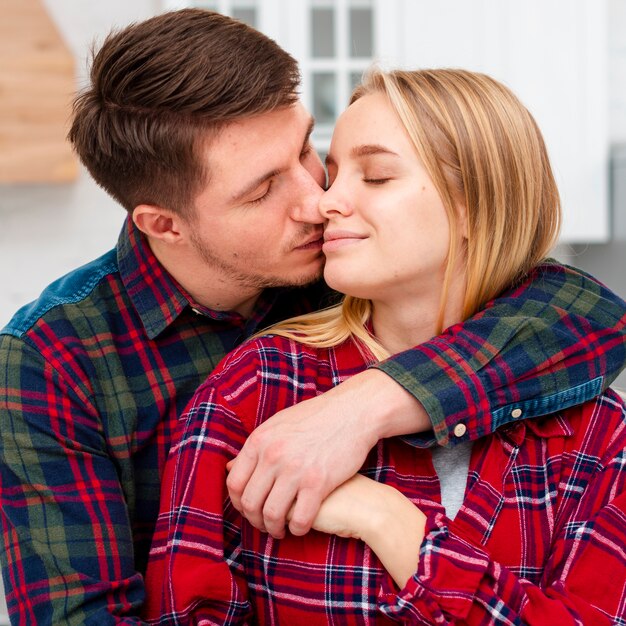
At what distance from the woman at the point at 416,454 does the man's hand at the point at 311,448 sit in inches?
1.7

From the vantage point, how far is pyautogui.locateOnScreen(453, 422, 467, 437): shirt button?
106 cm

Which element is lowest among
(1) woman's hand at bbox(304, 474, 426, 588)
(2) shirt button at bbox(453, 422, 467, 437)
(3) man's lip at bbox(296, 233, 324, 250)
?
(1) woman's hand at bbox(304, 474, 426, 588)

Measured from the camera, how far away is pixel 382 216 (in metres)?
1.15

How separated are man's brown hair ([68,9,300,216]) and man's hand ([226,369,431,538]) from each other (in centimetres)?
45

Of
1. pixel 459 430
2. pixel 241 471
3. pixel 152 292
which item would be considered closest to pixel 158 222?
pixel 152 292

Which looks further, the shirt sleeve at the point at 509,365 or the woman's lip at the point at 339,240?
the woman's lip at the point at 339,240

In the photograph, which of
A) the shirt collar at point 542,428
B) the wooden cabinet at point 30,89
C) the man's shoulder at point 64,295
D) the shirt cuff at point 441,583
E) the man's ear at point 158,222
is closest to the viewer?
the shirt cuff at point 441,583

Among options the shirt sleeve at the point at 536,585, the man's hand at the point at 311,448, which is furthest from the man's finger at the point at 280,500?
the shirt sleeve at the point at 536,585

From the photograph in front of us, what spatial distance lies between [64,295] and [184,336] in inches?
7.6

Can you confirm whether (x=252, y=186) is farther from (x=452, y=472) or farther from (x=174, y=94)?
(x=452, y=472)

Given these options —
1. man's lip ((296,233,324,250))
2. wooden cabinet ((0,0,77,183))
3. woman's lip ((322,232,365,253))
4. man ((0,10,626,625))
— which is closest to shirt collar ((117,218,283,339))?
man ((0,10,626,625))

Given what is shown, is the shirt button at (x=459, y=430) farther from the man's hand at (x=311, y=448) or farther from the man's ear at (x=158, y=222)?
the man's ear at (x=158, y=222)

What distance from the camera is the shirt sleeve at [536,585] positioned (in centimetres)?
99

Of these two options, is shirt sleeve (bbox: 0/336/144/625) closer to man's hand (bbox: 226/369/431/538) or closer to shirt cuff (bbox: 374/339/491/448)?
man's hand (bbox: 226/369/431/538)
